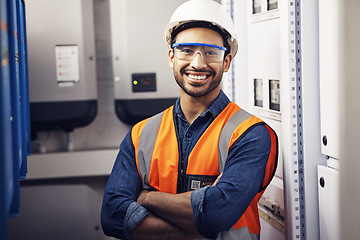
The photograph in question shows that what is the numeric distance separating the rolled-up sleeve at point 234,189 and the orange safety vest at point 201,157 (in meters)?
0.05

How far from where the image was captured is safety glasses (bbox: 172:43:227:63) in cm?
192

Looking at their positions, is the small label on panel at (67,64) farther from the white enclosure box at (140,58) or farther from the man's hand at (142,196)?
the man's hand at (142,196)

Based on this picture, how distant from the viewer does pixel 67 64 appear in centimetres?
299

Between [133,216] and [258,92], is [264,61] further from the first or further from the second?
[133,216]

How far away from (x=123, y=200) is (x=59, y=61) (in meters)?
1.44

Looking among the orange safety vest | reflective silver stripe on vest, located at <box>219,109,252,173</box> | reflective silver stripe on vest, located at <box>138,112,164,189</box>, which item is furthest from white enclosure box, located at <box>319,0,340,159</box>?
reflective silver stripe on vest, located at <box>138,112,164,189</box>

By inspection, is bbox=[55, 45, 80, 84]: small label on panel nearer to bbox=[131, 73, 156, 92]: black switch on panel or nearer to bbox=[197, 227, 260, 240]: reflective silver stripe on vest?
bbox=[131, 73, 156, 92]: black switch on panel

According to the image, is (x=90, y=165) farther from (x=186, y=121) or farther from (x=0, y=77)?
(x=0, y=77)

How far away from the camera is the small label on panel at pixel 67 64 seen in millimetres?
2965

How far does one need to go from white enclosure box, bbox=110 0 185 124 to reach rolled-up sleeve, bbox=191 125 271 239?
133 centimetres

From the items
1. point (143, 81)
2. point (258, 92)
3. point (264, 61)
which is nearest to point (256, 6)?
point (264, 61)

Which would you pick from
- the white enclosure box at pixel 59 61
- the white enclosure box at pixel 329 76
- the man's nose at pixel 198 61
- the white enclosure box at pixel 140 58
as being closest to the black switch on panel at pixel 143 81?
the white enclosure box at pixel 140 58

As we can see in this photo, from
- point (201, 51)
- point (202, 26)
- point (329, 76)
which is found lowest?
point (329, 76)

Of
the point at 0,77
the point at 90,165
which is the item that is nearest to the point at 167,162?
the point at 0,77
